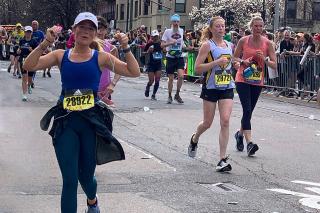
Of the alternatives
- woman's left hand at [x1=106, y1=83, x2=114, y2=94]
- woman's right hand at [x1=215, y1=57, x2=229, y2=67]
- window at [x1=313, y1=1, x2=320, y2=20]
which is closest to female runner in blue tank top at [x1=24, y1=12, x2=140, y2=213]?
woman's left hand at [x1=106, y1=83, x2=114, y2=94]

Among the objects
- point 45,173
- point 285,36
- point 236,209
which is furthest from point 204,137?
point 285,36

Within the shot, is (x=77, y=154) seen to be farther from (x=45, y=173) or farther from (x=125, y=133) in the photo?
(x=125, y=133)

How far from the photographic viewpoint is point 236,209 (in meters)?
6.86

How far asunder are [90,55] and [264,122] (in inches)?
351

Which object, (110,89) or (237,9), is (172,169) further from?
(237,9)

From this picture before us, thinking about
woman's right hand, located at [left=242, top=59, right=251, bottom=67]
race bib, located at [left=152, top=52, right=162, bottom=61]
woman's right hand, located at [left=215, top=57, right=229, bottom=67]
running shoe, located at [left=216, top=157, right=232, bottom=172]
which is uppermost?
woman's right hand, located at [left=215, top=57, right=229, bottom=67]

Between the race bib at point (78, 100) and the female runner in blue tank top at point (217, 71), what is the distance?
333cm

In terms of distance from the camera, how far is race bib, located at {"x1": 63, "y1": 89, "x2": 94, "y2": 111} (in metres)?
5.75

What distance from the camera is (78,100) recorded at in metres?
5.75

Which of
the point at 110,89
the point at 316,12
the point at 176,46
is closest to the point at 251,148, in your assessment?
A: the point at 110,89

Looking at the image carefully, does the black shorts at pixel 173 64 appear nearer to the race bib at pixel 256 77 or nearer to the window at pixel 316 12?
the race bib at pixel 256 77

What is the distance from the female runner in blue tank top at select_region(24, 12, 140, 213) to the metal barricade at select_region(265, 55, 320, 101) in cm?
1360

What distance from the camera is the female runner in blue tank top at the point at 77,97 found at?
5652mm

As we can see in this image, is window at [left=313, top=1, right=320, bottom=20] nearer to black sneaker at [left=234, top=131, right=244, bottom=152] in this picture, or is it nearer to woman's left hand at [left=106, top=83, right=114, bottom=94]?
black sneaker at [left=234, top=131, right=244, bottom=152]
